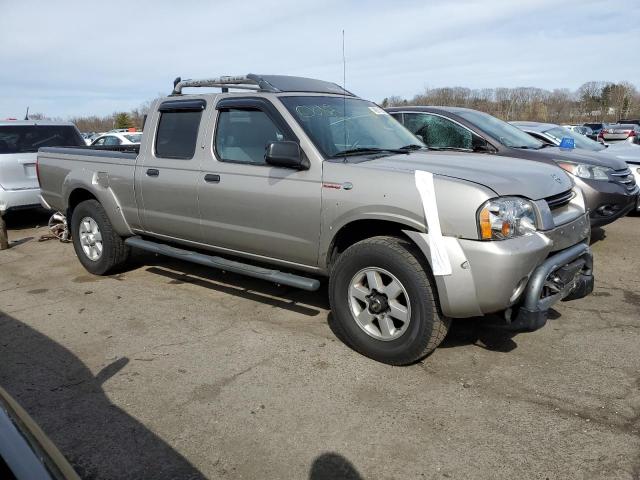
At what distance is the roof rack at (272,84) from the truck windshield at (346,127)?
25cm

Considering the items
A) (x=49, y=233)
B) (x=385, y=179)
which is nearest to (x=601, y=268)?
(x=385, y=179)

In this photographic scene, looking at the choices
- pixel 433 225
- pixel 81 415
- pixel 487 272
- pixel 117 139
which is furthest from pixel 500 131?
pixel 117 139

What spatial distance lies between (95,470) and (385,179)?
2430mm

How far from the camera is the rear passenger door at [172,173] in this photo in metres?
4.91

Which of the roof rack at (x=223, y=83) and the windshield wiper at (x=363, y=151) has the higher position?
the roof rack at (x=223, y=83)

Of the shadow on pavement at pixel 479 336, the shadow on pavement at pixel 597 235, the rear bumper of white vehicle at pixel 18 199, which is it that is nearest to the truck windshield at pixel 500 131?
the shadow on pavement at pixel 597 235

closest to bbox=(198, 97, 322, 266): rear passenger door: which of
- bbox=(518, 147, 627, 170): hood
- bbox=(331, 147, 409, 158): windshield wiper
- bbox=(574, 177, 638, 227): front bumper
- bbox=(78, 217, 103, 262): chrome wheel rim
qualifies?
bbox=(331, 147, 409, 158): windshield wiper

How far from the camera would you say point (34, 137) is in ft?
29.9

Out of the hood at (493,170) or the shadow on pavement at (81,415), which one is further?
the hood at (493,170)

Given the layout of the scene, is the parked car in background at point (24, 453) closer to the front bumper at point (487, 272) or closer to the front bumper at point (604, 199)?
the front bumper at point (487, 272)

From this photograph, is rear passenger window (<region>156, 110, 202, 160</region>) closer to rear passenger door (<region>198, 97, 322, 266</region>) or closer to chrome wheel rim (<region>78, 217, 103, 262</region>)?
rear passenger door (<region>198, 97, 322, 266</region>)

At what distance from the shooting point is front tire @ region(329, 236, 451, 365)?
11.4 feet

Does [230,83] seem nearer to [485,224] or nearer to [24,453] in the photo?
[485,224]

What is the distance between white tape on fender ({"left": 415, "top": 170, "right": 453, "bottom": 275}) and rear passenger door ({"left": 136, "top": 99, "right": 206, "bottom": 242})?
2240mm
